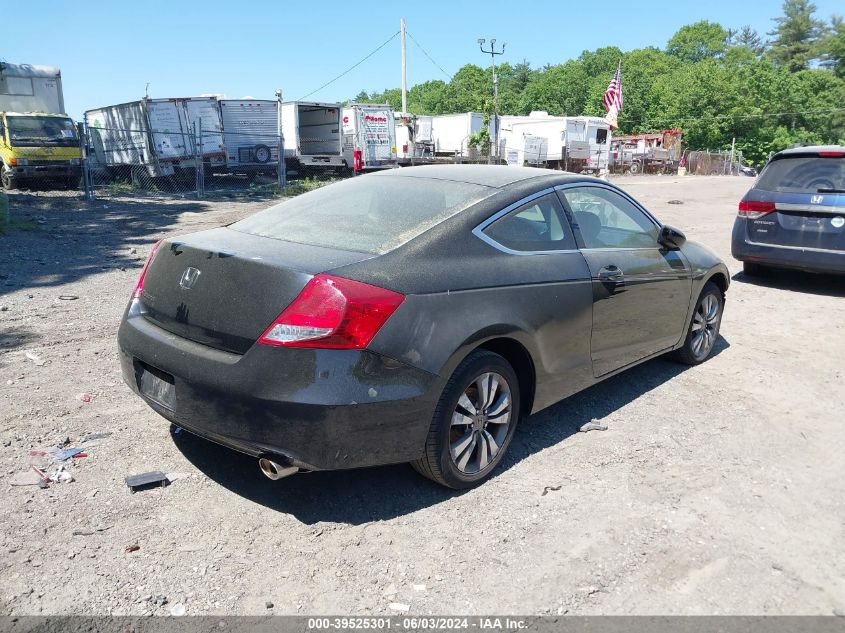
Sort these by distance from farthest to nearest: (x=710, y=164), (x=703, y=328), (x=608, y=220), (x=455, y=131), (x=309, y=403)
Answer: (x=710, y=164) < (x=455, y=131) < (x=703, y=328) < (x=608, y=220) < (x=309, y=403)

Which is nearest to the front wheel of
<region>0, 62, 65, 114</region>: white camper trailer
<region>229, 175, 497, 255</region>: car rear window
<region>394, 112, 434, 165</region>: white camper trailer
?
<region>229, 175, 497, 255</region>: car rear window

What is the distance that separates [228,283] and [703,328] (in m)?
4.05

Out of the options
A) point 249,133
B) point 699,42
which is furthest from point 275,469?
point 699,42

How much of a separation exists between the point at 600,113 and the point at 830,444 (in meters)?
82.0

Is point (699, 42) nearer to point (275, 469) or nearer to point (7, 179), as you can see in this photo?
point (7, 179)

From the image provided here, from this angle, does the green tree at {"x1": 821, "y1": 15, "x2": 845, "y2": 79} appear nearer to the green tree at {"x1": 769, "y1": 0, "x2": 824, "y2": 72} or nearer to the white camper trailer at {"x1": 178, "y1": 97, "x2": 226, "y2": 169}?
the green tree at {"x1": 769, "y1": 0, "x2": 824, "y2": 72}

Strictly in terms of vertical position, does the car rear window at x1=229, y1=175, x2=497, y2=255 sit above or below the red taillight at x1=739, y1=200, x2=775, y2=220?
above

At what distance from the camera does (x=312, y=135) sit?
2820 cm

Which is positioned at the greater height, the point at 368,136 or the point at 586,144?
the point at 368,136

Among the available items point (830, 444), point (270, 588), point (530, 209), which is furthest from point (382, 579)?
point (830, 444)

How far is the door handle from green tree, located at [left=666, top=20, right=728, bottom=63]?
422 ft

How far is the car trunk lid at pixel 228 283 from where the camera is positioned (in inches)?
119

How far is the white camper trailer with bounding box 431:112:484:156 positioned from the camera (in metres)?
36.6

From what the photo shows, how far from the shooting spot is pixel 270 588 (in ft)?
8.98
